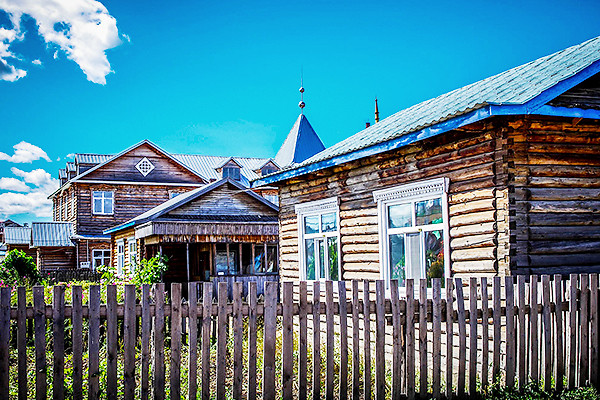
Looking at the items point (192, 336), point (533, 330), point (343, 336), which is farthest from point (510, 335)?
point (192, 336)

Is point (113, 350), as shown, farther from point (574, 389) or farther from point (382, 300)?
point (574, 389)

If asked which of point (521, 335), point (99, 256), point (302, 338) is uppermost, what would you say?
point (302, 338)

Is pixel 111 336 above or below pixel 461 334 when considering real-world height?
above

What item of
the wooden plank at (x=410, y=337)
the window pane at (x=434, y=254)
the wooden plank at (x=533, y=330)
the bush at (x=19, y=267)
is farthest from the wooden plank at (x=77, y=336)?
the bush at (x=19, y=267)

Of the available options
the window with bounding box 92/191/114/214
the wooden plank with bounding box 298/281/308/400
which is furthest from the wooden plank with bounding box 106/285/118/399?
the window with bounding box 92/191/114/214

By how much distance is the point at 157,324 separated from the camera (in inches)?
216

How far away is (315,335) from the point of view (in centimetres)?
589

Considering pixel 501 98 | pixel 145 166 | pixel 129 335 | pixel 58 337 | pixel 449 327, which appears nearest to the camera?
pixel 58 337

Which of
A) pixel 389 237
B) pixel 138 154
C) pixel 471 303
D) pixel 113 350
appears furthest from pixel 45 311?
pixel 138 154

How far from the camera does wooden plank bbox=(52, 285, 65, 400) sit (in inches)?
208

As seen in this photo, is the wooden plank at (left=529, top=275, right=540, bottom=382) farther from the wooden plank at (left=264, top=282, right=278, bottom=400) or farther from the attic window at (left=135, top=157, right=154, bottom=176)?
the attic window at (left=135, top=157, right=154, bottom=176)

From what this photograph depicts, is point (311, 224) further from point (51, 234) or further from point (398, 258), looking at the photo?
point (51, 234)

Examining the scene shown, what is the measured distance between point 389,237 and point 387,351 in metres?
1.96

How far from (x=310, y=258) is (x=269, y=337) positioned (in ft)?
22.8
